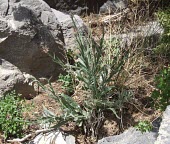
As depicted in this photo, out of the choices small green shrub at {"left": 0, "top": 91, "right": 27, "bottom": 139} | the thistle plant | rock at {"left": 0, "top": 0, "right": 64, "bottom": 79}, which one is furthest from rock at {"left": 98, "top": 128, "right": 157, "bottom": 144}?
rock at {"left": 0, "top": 0, "right": 64, "bottom": 79}

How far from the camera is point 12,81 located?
448cm

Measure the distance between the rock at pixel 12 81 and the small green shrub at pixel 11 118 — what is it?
255 mm

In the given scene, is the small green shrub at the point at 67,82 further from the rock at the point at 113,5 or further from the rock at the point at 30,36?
the rock at the point at 113,5

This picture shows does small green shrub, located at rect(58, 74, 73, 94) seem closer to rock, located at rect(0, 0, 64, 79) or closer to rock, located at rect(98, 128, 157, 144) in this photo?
rock, located at rect(0, 0, 64, 79)

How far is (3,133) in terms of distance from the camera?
4.17 m

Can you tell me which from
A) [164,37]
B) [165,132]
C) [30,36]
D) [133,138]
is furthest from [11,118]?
[164,37]

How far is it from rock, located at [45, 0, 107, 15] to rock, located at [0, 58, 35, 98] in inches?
64.9

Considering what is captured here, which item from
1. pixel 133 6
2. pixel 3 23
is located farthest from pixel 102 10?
pixel 3 23

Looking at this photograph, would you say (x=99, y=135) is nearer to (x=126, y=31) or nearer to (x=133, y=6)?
(x=126, y=31)

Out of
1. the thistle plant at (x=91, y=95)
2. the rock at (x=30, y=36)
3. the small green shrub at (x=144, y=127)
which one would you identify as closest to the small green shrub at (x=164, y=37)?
the thistle plant at (x=91, y=95)

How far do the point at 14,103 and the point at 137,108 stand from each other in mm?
1272

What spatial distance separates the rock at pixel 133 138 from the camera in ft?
11.5

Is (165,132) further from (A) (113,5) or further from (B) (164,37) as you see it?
(A) (113,5)

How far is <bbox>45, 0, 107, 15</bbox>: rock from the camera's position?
237 inches
